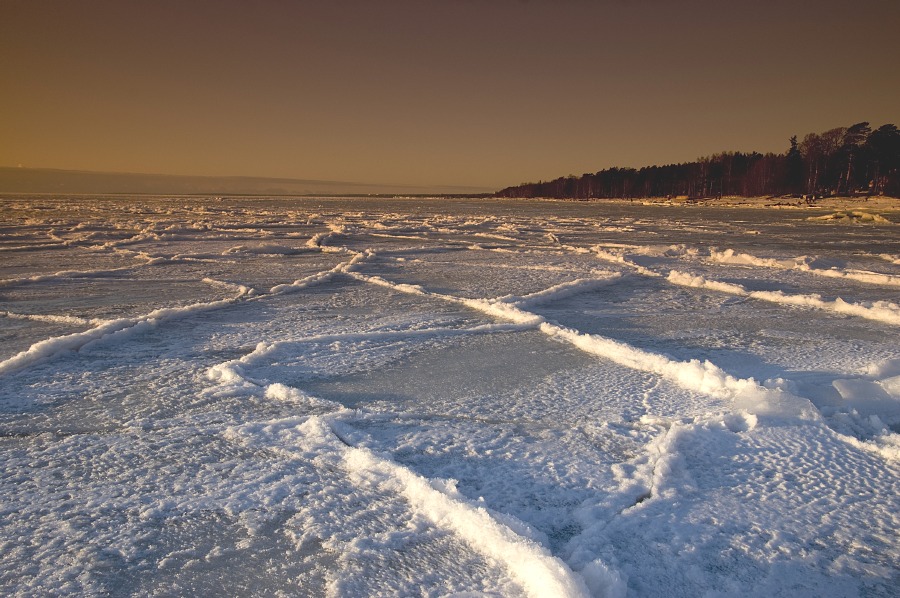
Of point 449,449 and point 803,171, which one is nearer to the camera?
point 449,449

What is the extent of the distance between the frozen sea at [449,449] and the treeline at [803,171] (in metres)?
50.6

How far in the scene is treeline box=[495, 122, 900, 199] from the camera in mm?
45062

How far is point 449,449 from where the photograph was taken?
2.29 m

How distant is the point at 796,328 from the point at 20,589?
475 cm

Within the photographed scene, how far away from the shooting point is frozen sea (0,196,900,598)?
5.17 feet

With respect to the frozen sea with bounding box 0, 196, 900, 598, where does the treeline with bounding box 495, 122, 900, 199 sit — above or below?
above

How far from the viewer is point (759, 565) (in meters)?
1.59

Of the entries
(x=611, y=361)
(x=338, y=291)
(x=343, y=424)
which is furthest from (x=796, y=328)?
(x=338, y=291)

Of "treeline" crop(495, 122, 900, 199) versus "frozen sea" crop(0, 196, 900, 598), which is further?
"treeline" crop(495, 122, 900, 199)

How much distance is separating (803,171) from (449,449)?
214ft

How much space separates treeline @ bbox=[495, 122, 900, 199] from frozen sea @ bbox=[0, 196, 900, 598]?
50.6m

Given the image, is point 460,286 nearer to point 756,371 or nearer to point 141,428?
point 756,371

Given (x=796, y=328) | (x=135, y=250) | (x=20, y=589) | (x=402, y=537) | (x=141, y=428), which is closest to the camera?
(x=20, y=589)

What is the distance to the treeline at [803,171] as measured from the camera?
45062 mm
